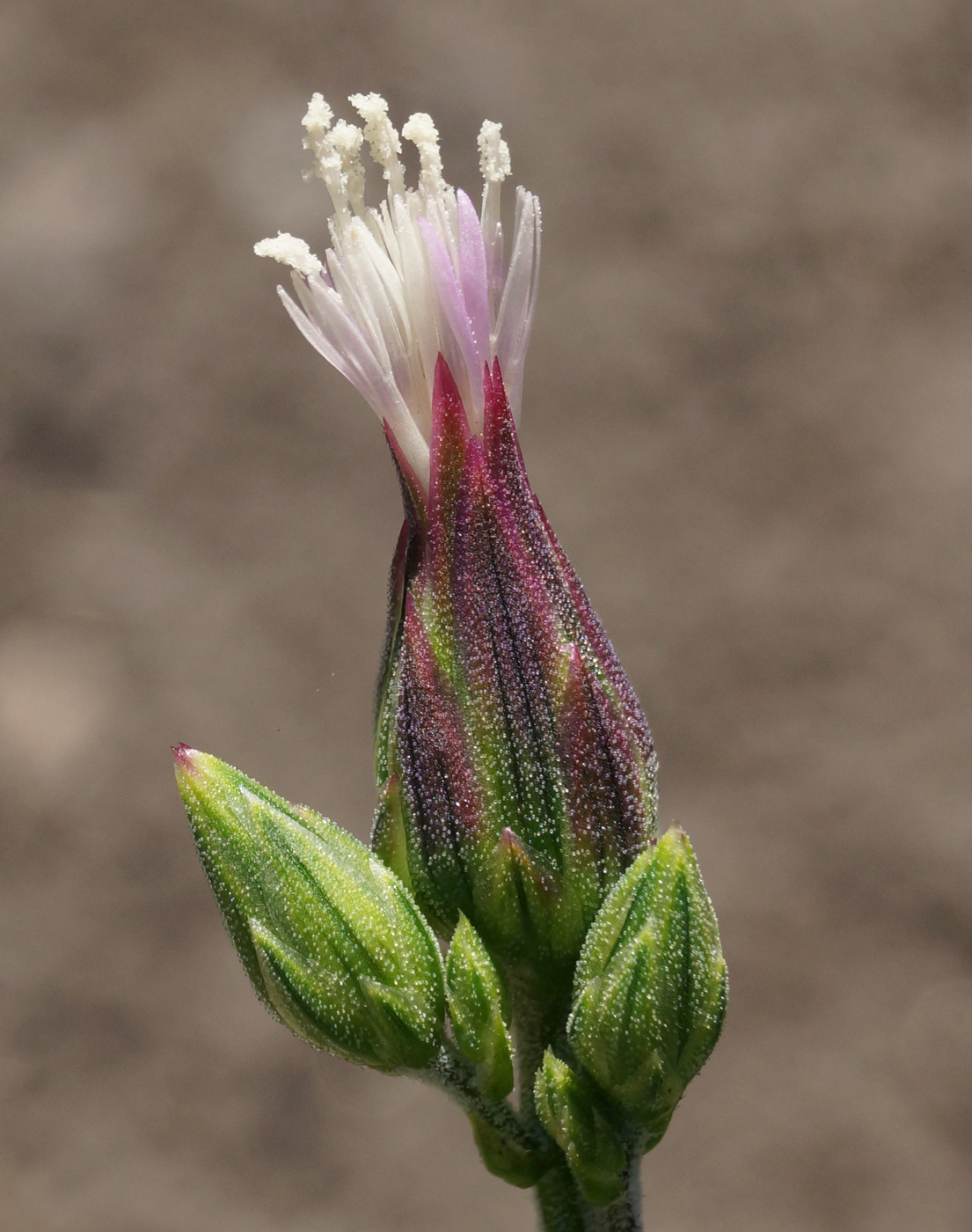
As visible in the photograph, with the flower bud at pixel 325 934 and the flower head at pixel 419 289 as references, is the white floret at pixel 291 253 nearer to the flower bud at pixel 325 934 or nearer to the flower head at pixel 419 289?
the flower head at pixel 419 289

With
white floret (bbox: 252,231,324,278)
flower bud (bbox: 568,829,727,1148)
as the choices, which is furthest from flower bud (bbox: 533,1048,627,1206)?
white floret (bbox: 252,231,324,278)

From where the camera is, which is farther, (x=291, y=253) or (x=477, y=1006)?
(x=291, y=253)

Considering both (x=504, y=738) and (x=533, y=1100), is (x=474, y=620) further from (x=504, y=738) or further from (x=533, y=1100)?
(x=533, y=1100)

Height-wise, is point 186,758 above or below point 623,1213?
above

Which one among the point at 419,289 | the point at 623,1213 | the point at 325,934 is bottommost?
the point at 623,1213

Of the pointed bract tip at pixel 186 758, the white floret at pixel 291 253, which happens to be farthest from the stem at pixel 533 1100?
the white floret at pixel 291 253

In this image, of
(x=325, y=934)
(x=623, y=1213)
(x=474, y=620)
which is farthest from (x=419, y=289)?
(x=623, y=1213)

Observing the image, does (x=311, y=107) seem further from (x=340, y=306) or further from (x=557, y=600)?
(x=557, y=600)
